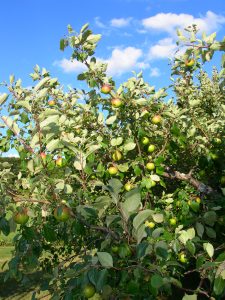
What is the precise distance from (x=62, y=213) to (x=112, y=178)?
341mm

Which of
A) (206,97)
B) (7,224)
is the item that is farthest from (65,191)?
(206,97)

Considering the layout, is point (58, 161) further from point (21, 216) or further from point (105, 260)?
point (105, 260)

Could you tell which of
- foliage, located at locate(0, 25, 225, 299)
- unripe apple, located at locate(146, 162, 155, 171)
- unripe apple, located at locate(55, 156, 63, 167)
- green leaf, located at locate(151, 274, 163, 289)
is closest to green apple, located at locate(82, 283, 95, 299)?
foliage, located at locate(0, 25, 225, 299)

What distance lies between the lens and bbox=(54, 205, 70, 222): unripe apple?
2.03 m

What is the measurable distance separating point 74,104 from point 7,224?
228 centimetres

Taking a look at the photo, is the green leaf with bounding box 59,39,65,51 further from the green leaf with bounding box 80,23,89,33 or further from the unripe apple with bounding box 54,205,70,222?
the unripe apple with bounding box 54,205,70,222

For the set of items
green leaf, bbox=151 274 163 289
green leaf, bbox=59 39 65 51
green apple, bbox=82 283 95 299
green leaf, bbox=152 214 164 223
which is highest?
green leaf, bbox=59 39 65 51

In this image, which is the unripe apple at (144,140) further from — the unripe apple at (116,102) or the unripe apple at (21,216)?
the unripe apple at (21,216)

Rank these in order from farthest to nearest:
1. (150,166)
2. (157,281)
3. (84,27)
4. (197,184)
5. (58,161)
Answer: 1. (197,184)
2. (150,166)
3. (58,161)
4. (84,27)
5. (157,281)

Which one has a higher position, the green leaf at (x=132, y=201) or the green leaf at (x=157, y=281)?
the green leaf at (x=132, y=201)

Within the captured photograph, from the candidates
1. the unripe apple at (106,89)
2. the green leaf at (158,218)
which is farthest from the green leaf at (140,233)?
the unripe apple at (106,89)

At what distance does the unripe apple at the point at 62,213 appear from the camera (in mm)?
2029

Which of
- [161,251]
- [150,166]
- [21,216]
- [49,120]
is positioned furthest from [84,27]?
[161,251]

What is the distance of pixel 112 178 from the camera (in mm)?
1984
